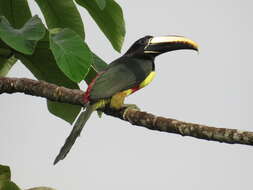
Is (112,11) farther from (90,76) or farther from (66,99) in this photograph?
(66,99)

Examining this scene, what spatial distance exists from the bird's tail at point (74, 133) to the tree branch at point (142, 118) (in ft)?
0.24

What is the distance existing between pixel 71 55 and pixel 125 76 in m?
0.77

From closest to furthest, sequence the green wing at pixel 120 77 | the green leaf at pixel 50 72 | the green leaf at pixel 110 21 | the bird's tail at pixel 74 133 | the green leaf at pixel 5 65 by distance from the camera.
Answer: the bird's tail at pixel 74 133 < the green wing at pixel 120 77 < the green leaf at pixel 50 72 < the green leaf at pixel 5 65 < the green leaf at pixel 110 21

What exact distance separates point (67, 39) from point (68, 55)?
156 mm

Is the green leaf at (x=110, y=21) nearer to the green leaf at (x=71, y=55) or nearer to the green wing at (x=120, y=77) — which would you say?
the green wing at (x=120, y=77)

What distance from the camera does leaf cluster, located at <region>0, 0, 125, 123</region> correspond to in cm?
333

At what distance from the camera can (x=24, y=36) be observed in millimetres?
3385

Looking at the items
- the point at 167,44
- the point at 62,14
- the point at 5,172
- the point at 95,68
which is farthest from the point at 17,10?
the point at 5,172

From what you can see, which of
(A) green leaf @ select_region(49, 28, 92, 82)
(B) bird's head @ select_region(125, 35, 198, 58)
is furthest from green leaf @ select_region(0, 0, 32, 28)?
(A) green leaf @ select_region(49, 28, 92, 82)

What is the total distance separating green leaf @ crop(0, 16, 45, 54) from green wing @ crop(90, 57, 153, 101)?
537 mm

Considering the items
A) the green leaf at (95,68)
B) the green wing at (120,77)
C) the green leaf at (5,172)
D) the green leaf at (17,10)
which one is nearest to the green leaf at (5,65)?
the green leaf at (17,10)

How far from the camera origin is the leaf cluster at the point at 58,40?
3.33 meters

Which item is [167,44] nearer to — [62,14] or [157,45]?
[157,45]

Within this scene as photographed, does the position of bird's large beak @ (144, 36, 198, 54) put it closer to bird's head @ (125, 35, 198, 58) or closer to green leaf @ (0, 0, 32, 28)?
bird's head @ (125, 35, 198, 58)
